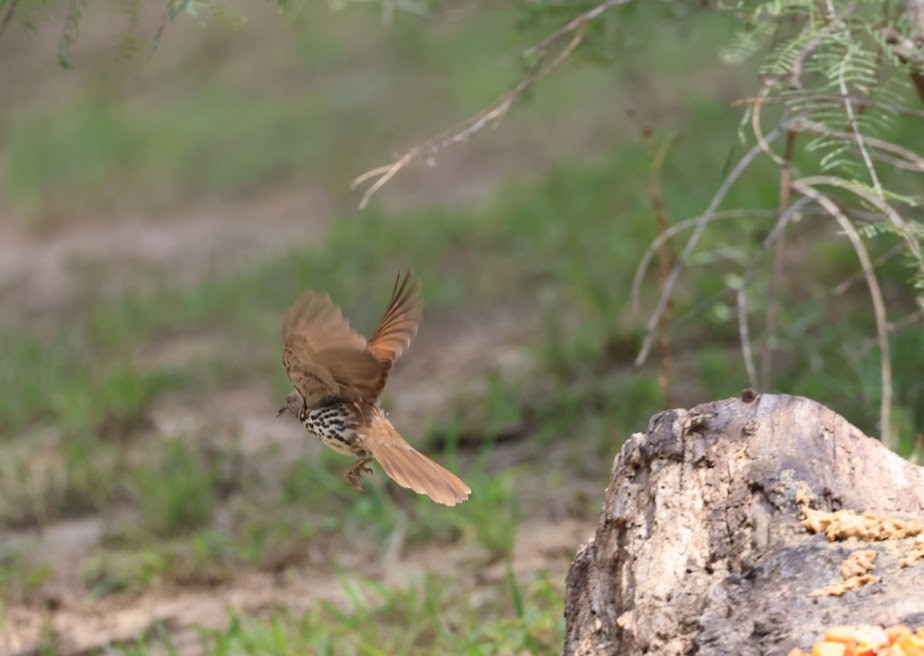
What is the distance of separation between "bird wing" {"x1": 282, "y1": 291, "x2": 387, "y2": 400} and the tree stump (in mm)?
543

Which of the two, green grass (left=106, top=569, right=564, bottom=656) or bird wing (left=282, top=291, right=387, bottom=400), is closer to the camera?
bird wing (left=282, top=291, right=387, bottom=400)

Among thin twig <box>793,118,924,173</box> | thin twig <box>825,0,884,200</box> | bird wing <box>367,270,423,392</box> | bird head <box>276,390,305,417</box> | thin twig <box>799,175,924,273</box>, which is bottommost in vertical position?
bird head <box>276,390,305,417</box>

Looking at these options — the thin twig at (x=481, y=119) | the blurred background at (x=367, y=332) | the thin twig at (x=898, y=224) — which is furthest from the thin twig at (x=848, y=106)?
the thin twig at (x=481, y=119)

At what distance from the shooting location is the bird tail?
2381 millimetres

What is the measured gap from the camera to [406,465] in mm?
2498

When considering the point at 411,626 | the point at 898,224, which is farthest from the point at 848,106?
the point at 411,626

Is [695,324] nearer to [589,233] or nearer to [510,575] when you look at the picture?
[589,233]

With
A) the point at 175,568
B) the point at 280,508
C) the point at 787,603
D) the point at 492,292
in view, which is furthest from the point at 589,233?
the point at 787,603

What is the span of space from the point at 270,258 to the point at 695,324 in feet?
9.72

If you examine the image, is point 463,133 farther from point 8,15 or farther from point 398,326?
point 8,15

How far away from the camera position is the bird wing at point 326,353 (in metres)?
2.27

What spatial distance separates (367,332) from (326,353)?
3.48m

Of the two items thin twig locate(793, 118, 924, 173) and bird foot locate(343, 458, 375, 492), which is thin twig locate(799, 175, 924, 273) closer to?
thin twig locate(793, 118, 924, 173)

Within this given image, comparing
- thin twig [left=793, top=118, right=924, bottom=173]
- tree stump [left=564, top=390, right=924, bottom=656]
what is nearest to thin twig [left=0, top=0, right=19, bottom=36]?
tree stump [left=564, top=390, right=924, bottom=656]
